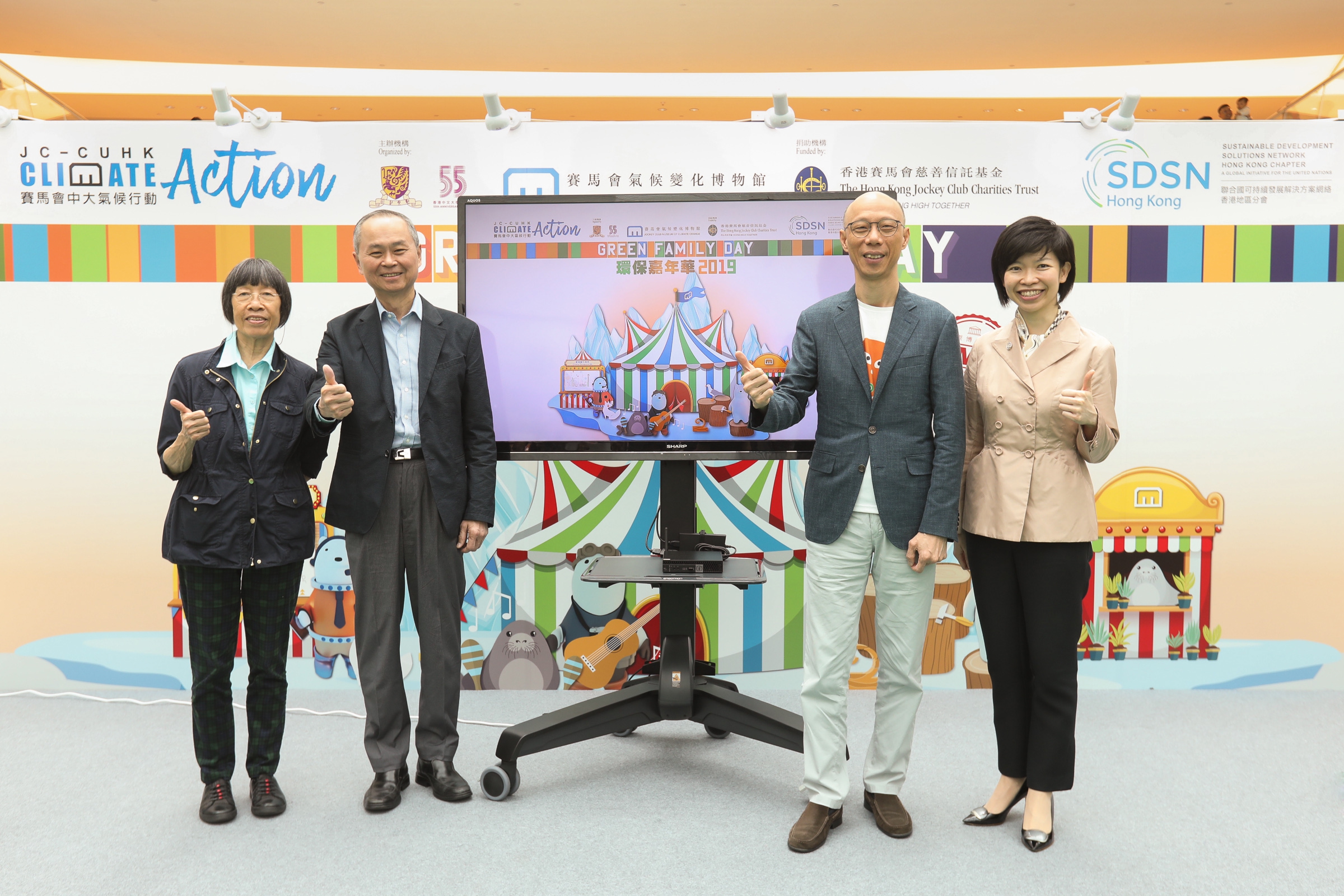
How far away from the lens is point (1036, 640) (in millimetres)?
2240

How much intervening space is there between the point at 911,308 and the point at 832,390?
305 mm

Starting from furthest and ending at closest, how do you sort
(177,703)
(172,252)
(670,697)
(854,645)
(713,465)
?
(713,465) → (172,252) → (177,703) → (670,697) → (854,645)

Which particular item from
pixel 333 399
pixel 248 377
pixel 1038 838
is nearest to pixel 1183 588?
pixel 1038 838

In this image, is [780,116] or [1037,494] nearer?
[1037,494]

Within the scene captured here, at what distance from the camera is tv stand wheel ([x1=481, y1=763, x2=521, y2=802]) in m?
2.51

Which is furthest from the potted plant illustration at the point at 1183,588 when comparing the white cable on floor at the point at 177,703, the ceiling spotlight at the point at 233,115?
the ceiling spotlight at the point at 233,115

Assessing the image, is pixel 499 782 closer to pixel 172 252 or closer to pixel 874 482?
pixel 874 482

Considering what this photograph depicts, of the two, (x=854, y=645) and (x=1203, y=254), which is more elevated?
(x=1203, y=254)

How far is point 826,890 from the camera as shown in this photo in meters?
2.02

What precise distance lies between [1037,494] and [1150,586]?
185 centimetres

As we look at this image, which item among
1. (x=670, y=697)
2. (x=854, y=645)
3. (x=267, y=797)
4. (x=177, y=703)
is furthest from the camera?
(x=177, y=703)

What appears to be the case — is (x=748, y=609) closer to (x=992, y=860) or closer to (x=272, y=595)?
(x=992, y=860)

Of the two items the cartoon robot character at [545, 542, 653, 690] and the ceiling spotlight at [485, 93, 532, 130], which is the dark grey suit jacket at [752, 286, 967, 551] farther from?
the ceiling spotlight at [485, 93, 532, 130]

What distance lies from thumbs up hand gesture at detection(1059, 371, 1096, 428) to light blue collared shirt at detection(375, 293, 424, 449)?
5.78ft
